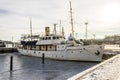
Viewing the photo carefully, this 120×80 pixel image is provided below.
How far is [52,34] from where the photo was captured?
51188 mm

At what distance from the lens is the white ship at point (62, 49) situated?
1630 inches

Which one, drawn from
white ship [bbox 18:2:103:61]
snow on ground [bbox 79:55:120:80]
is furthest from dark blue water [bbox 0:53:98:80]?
snow on ground [bbox 79:55:120:80]

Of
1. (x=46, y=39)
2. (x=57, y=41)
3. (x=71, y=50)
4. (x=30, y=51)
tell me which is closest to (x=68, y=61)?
(x=71, y=50)

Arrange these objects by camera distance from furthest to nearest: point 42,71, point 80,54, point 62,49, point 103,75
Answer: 1. point 62,49
2. point 80,54
3. point 42,71
4. point 103,75

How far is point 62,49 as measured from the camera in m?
45.3

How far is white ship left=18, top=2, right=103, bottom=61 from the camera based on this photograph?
41406mm

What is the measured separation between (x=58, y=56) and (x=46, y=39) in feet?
21.3

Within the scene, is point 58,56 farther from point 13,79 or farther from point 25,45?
point 13,79

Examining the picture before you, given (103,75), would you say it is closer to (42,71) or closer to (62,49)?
(42,71)

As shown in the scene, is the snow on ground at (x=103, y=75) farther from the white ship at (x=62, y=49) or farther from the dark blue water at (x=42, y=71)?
the white ship at (x=62, y=49)

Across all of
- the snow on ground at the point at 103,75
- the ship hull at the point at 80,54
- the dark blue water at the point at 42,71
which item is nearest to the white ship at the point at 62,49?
the ship hull at the point at 80,54

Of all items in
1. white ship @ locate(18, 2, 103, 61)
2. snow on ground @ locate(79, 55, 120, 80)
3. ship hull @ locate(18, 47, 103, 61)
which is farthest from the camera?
white ship @ locate(18, 2, 103, 61)

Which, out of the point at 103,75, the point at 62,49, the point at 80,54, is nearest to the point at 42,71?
the point at 80,54

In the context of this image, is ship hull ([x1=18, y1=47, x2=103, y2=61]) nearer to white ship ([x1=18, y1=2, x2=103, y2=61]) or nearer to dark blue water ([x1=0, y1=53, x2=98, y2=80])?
white ship ([x1=18, y1=2, x2=103, y2=61])
